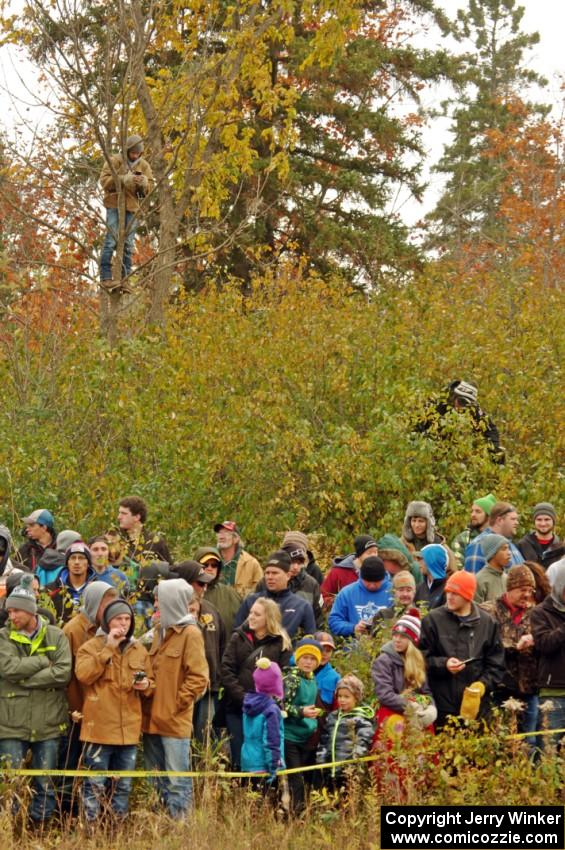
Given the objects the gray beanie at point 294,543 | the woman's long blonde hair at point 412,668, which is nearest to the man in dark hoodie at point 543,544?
the gray beanie at point 294,543

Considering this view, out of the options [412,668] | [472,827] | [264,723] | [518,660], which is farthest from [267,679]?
[518,660]

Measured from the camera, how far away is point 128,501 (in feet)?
38.4

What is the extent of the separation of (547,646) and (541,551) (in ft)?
9.16

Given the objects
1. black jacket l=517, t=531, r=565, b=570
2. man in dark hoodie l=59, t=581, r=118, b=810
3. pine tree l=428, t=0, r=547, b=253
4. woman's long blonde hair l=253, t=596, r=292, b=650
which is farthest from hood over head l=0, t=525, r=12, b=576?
pine tree l=428, t=0, r=547, b=253

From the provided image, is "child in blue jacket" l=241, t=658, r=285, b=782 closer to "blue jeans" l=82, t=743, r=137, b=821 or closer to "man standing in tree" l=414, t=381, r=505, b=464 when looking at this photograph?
"blue jeans" l=82, t=743, r=137, b=821

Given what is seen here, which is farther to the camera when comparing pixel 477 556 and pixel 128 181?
pixel 128 181

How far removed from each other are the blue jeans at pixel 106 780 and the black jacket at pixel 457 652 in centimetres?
216

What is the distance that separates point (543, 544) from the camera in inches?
472

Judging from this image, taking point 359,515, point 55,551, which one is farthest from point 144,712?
point 359,515

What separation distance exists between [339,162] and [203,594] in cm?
2277

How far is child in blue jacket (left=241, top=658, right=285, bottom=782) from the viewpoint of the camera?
8.93 m

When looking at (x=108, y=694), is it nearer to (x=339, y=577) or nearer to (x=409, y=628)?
(x=409, y=628)

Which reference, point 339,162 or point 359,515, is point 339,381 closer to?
point 359,515

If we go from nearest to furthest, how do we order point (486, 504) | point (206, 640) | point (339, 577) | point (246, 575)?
point (206, 640) → point (246, 575) → point (339, 577) → point (486, 504)
